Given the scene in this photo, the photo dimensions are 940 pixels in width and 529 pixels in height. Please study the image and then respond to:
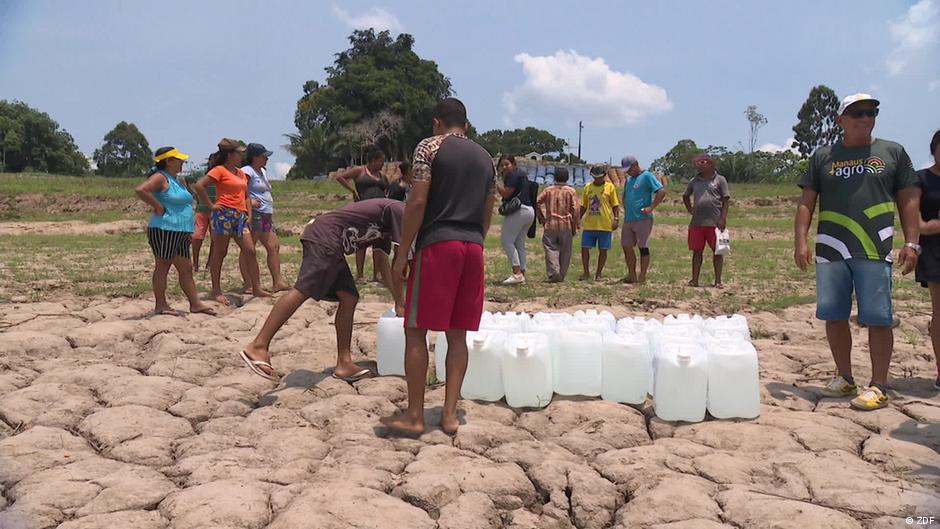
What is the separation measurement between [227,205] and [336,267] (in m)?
2.90

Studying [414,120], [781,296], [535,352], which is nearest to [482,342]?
[535,352]

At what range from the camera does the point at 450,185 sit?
353cm

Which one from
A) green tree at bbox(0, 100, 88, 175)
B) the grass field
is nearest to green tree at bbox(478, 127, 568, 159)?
green tree at bbox(0, 100, 88, 175)

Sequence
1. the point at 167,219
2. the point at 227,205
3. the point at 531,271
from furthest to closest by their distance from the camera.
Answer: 1. the point at 531,271
2. the point at 227,205
3. the point at 167,219

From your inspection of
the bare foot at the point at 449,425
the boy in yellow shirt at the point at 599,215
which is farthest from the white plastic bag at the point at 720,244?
the bare foot at the point at 449,425

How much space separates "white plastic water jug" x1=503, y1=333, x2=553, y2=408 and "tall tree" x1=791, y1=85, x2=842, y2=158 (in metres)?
51.8

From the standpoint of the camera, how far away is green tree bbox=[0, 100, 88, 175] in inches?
1681

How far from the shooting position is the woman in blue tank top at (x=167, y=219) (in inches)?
238

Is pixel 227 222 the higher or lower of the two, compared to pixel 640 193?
lower

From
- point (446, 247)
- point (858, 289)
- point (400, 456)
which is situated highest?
point (446, 247)

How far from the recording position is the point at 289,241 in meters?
16.0

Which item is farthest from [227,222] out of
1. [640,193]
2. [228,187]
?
[640,193]

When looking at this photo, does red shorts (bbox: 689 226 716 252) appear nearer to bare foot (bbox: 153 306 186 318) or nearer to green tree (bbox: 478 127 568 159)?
bare foot (bbox: 153 306 186 318)

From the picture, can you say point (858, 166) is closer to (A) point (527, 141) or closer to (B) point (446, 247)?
(B) point (446, 247)
